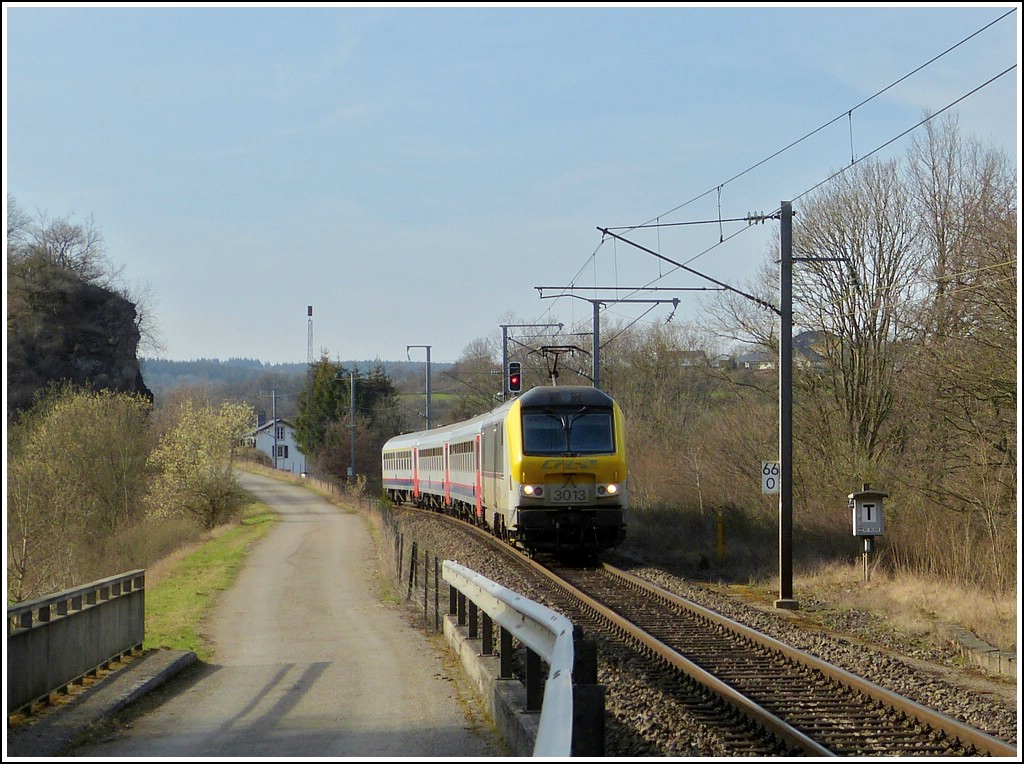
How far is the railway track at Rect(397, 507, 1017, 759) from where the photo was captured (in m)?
7.95

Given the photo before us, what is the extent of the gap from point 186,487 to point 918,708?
4497 cm

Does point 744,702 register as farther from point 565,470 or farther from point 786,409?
point 565,470

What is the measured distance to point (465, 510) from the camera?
33375 mm

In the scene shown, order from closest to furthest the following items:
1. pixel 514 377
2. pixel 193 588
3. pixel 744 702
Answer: pixel 744 702 < pixel 193 588 < pixel 514 377

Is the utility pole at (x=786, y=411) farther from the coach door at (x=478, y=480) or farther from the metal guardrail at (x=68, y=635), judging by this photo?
the coach door at (x=478, y=480)

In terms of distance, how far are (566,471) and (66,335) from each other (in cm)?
4712

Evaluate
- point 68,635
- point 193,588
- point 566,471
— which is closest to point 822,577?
point 566,471

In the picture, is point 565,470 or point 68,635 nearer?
point 68,635

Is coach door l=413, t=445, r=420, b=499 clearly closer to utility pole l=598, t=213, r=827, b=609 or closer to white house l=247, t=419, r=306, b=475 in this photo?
utility pole l=598, t=213, r=827, b=609

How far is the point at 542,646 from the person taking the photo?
24.9ft

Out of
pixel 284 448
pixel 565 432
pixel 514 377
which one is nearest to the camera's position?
pixel 565 432

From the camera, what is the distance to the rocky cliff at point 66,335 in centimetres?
5366

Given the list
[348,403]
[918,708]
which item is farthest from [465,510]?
[348,403]

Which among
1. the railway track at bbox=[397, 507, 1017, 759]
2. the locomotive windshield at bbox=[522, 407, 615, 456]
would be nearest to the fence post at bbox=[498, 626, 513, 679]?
the railway track at bbox=[397, 507, 1017, 759]
